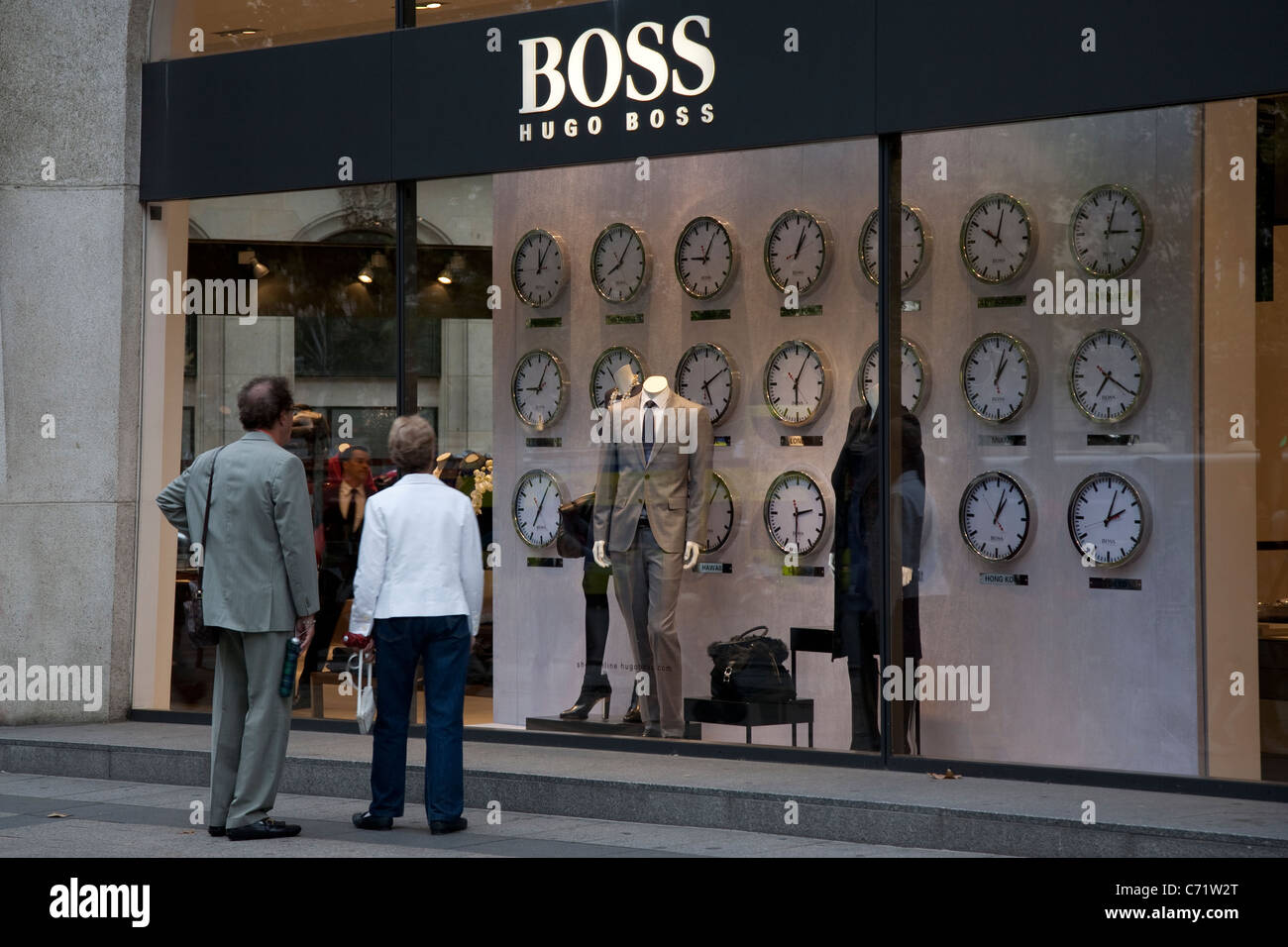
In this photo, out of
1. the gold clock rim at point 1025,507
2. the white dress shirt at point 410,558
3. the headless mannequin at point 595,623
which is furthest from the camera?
the headless mannequin at point 595,623

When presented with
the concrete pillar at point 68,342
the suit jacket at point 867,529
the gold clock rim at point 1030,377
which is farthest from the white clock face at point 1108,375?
the concrete pillar at point 68,342

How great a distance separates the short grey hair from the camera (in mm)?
7066

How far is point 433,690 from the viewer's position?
23.0 feet

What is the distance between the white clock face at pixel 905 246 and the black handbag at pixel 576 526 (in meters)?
2.12

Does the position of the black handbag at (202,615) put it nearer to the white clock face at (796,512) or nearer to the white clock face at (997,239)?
the white clock face at (796,512)

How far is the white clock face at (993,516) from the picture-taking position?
347 inches

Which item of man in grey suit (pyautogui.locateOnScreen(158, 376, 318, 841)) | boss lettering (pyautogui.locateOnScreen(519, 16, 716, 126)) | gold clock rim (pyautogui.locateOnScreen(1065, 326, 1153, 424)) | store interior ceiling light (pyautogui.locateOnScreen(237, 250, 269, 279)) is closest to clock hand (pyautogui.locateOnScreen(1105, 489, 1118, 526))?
gold clock rim (pyautogui.locateOnScreen(1065, 326, 1153, 424))

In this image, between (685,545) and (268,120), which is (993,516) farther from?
(268,120)

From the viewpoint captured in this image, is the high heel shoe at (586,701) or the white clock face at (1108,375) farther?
the high heel shoe at (586,701)

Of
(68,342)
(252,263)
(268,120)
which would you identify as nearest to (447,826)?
(252,263)

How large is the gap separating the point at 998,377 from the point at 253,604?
411cm
